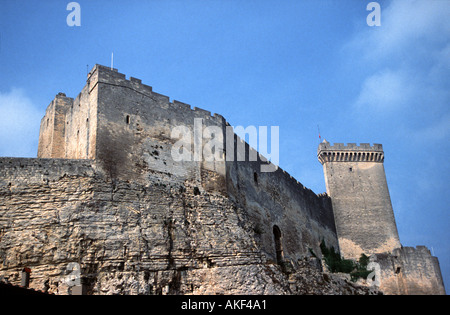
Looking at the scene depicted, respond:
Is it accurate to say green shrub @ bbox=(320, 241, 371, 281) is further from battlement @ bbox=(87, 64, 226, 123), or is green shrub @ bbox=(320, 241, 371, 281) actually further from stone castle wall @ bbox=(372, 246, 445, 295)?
battlement @ bbox=(87, 64, 226, 123)

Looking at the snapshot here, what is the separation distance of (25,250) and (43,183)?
2.28m

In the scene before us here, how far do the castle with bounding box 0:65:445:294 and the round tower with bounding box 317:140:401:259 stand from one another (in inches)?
417

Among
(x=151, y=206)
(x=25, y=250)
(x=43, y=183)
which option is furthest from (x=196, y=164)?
(x=25, y=250)

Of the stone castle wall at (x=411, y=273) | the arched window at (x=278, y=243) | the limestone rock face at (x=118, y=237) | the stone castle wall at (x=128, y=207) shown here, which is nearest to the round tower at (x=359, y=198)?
the stone castle wall at (x=411, y=273)

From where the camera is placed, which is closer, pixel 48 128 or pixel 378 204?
pixel 48 128

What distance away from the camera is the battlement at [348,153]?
124ft

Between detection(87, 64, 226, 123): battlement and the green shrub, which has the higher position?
detection(87, 64, 226, 123): battlement

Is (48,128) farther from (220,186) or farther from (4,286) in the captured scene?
(4,286)

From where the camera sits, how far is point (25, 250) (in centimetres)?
1420

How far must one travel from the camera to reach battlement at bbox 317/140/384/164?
3772 centimetres

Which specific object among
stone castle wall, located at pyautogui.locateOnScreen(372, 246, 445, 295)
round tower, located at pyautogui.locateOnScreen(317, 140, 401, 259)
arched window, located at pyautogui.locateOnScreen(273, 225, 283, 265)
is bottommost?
stone castle wall, located at pyautogui.locateOnScreen(372, 246, 445, 295)

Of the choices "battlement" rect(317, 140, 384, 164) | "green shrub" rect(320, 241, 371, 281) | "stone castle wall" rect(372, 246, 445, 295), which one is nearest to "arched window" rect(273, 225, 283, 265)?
"green shrub" rect(320, 241, 371, 281)

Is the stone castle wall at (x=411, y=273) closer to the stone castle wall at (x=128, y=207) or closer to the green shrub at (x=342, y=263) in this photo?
the green shrub at (x=342, y=263)

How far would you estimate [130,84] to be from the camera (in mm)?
19078
